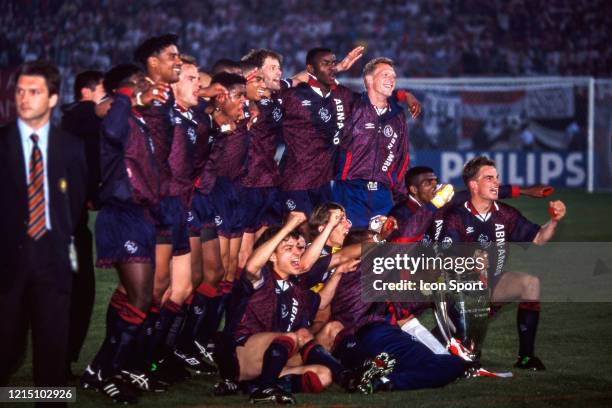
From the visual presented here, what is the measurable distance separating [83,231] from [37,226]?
7.74ft

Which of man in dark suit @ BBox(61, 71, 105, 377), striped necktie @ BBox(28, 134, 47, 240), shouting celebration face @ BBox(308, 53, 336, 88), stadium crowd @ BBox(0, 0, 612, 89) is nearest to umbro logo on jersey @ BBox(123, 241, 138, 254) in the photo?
man in dark suit @ BBox(61, 71, 105, 377)

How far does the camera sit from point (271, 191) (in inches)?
400

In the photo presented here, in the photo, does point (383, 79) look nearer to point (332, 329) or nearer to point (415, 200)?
point (415, 200)

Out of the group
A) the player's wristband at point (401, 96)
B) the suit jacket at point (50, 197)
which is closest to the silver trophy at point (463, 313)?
the player's wristband at point (401, 96)

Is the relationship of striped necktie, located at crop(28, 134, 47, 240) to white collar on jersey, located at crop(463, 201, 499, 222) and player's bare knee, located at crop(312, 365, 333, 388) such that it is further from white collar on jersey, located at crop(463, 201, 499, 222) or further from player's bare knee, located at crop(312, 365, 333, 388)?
white collar on jersey, located at crop(463, 201, 499, 222)

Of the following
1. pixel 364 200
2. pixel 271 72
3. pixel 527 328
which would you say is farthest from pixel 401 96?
pixel 527 328

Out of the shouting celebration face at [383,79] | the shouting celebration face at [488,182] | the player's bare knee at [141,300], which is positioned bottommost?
the player's bare knee at [141,300]

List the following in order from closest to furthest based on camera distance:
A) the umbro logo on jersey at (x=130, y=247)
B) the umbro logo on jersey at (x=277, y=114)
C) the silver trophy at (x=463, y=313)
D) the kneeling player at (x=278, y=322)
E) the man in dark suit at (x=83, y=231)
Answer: the umbro logo on jersey at (x=130, y=247) < the kneeling player at (x=278, y=322) < the man in dark suit at (x=83, y=231) < the silver trophy at (x=463, y=313) < the umbro logo on jersey at (x=277, y=114)

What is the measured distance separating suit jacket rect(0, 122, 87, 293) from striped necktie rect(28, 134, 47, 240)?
0.03m

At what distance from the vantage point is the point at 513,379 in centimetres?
804

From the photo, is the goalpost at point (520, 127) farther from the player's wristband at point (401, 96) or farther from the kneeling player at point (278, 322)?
the kneeling player at point (278, 322)

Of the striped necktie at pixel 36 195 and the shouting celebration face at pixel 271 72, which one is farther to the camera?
the shouting celebration face at pixel 271 72

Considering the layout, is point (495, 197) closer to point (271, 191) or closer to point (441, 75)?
point (271, 191)

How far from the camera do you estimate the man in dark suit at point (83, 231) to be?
7922 mm
